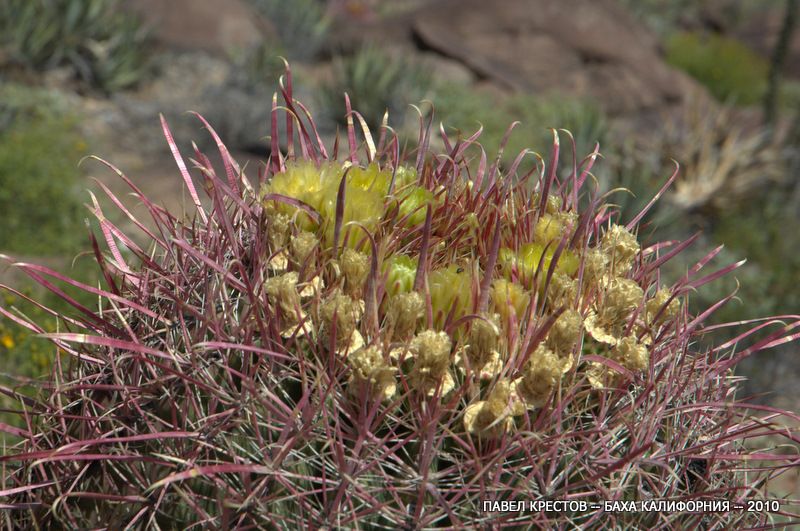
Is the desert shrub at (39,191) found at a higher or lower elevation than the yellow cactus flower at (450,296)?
lower

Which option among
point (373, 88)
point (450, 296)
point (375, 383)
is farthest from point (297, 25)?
point (375, 383)

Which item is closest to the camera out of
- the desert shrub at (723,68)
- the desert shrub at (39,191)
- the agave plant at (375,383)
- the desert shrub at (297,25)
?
the agave plant at (375,383)

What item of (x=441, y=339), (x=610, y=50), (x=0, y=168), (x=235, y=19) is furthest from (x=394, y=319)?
(x=610, y=50)

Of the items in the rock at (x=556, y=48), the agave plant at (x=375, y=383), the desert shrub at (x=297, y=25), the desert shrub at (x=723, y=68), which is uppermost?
the agave plant at (x=375, y=383)

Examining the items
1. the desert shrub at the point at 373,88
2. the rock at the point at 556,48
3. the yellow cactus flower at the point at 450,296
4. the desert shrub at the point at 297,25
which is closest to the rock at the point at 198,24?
the desert shrub at the point at 297,25

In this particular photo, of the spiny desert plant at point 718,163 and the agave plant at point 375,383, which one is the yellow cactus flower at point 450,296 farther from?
the spiny desert plant at point 718,163

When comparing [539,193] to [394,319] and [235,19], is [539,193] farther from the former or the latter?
[235,19]

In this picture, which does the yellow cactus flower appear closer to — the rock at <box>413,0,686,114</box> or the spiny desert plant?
the spiny desert plant

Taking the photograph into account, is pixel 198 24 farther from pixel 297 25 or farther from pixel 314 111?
pixel 314 111
